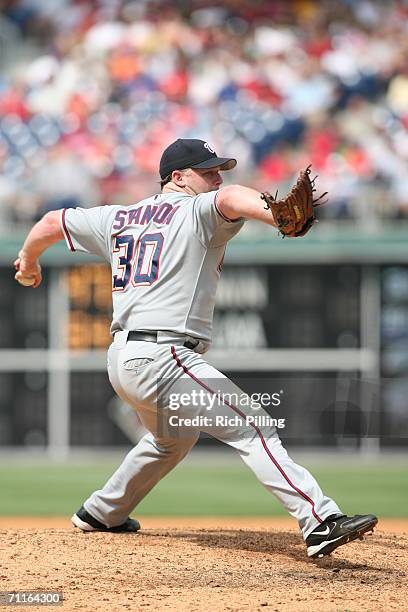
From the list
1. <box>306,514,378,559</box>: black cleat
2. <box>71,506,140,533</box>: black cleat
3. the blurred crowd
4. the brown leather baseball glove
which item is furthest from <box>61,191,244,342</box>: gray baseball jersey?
the blurred crowd

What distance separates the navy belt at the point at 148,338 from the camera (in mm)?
3910

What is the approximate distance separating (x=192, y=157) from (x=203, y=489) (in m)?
5.59

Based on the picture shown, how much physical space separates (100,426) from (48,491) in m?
3.30

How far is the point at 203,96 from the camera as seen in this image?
49.5 feet

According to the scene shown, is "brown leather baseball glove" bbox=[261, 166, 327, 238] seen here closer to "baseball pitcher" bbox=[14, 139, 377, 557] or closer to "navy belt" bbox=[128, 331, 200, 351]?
"baseball pitcher" bbox=[14, 139, 377, 557]

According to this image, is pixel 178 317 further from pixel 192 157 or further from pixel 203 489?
pixel 203 489

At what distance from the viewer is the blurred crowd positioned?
1364 centimetres

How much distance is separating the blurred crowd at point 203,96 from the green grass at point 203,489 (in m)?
3.46

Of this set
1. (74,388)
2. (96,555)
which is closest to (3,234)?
(74,388)

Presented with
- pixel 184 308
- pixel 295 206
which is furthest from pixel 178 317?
pixel 295 206

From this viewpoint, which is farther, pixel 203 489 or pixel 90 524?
pixel 203 489

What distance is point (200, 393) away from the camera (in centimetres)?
382

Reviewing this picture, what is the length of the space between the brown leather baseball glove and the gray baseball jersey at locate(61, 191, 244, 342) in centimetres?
38

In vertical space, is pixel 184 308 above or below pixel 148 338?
above
